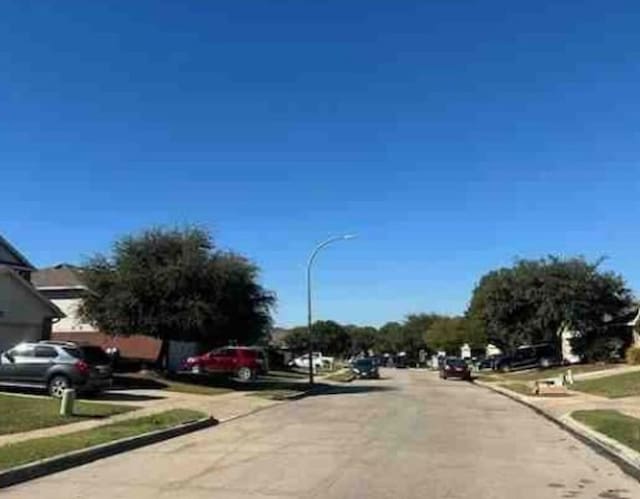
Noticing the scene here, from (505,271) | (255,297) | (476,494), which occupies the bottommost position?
→ (476,494)

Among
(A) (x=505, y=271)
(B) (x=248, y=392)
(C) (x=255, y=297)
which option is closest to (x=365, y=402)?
(B) (x=248, y=392)

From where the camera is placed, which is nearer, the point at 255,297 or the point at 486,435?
the point at 486,435

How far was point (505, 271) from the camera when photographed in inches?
2928

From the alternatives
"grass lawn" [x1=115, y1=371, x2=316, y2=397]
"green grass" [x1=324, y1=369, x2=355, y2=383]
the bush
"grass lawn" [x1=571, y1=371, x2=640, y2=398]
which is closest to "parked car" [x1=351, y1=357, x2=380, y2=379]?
"green grass" [x1=324, y1=369, x2=355, y2=383]

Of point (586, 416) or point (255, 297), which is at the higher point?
point (255, 297)

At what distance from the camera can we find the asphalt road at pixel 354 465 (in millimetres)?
12891

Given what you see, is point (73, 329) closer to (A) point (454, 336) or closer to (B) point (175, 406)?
(B) point (175, 406)

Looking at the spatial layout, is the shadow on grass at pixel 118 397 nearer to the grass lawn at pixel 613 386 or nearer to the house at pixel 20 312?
the house at pixel 20 312

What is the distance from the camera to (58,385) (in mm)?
29984

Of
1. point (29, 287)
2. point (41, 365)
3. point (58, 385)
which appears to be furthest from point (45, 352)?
point (29, 287)

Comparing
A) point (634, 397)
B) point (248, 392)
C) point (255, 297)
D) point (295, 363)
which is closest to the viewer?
point (634, 397)

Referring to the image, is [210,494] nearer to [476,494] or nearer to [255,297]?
[476,494]

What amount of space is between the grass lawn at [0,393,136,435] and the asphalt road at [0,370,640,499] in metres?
2.99

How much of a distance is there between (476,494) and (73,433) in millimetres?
9237
